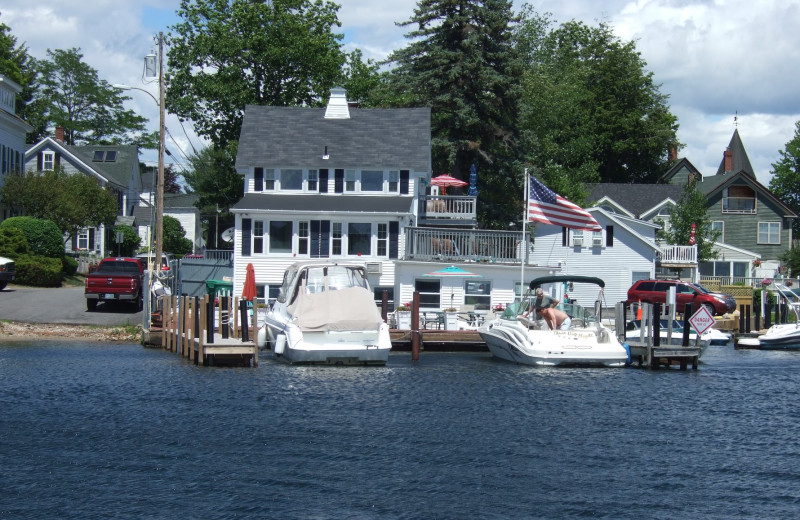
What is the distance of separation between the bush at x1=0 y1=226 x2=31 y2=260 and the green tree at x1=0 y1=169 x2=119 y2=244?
4.94 meters

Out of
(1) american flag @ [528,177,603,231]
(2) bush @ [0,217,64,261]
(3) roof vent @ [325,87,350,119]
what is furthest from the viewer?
(2) bush @ [0,217,64,261]

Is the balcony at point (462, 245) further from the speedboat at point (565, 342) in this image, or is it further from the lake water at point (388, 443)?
the lake water at point (388, 443)

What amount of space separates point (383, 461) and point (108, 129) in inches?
3563

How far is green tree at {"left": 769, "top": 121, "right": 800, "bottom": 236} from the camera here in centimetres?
8812

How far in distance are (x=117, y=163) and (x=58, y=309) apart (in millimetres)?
43474

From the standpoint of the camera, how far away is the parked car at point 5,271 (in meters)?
46.2

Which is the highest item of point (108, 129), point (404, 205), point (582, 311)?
point (108, 129)

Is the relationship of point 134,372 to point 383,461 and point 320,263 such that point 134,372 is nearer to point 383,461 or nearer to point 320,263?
point 320,263

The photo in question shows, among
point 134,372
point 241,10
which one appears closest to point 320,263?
point 134,372

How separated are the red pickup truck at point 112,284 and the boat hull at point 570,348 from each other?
60.1 feet

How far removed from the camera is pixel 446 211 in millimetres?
50812

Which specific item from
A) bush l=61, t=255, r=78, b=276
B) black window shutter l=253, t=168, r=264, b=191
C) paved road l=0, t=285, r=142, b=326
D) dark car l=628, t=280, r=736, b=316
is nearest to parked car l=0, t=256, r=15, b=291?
paved road l=0, t=285, r=142, b=326

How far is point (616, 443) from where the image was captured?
19.8 m

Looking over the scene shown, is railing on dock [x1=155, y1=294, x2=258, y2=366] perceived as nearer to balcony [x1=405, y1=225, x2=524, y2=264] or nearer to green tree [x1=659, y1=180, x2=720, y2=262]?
balcony [x1=405, y1=225, x2=524, y2=264]
